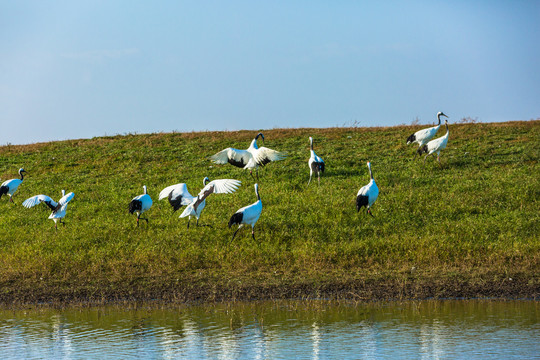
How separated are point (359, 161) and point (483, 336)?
15793mm

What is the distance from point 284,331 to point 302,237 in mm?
5597

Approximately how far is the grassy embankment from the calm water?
1.00 m

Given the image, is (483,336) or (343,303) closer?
(483,336)

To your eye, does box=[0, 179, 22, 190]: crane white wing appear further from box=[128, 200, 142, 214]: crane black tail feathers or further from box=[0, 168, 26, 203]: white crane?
box=[128, 200, 142, 214]: crane black tail feathers

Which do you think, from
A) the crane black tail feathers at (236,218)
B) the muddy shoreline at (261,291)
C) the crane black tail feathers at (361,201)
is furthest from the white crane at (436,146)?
the muddy shoreline at (261,291)

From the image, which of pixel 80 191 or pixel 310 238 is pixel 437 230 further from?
pixel 80 191

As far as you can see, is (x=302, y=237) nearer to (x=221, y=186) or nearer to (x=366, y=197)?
(x=366, y=197)

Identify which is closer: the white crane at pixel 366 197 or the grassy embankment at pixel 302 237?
the grassy embankment at pixel 302 237

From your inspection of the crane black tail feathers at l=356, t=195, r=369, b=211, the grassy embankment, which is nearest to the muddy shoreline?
the grassy embankment

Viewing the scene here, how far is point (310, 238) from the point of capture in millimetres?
15336

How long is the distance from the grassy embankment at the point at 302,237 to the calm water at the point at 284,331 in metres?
1.00

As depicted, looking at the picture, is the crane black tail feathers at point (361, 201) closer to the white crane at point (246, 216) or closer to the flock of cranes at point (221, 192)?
the flock of cranes at point (221, 192)

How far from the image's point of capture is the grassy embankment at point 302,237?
12.9 metres

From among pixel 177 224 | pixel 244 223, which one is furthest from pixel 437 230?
pixel 177 224
